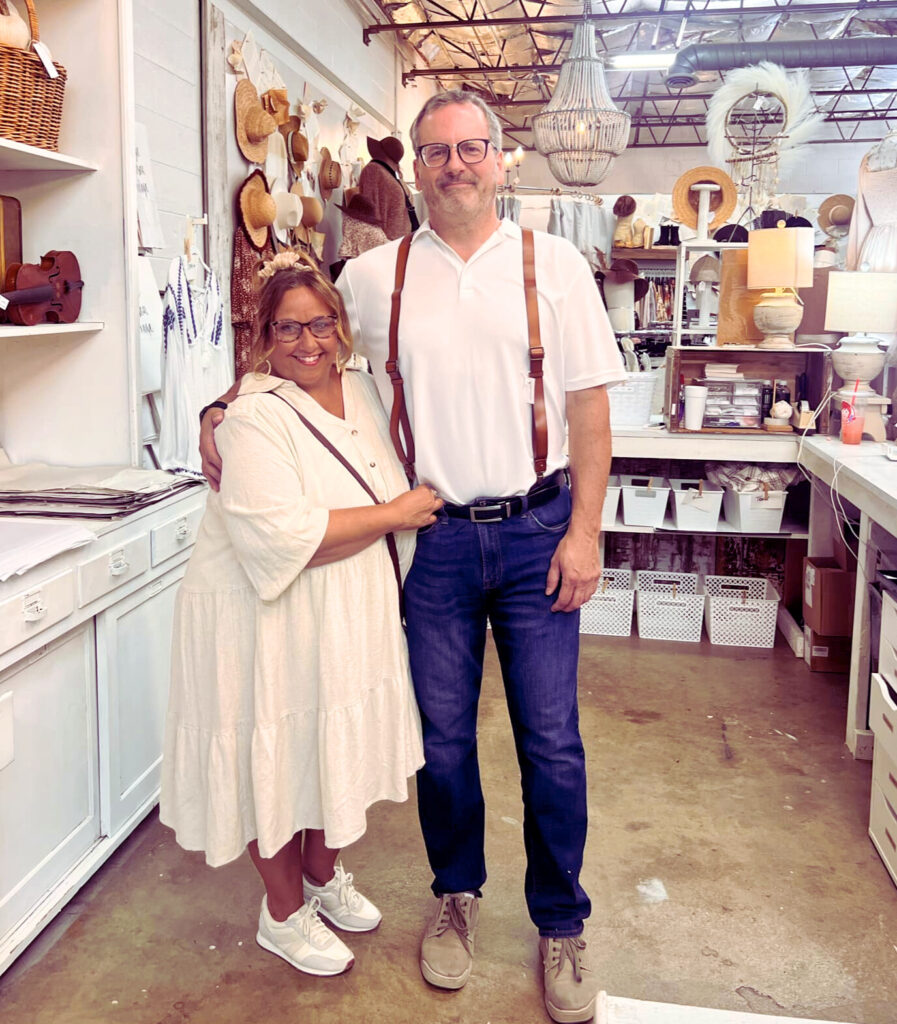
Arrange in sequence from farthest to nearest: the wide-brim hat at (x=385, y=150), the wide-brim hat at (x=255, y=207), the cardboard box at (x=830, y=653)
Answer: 1. the wide-brim hat at (x=385, y=150)
2. the wide-brim hat at (x=255, y=207)
3. the cardboard box at (x=830, y=653)

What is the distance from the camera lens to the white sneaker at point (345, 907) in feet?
7.49

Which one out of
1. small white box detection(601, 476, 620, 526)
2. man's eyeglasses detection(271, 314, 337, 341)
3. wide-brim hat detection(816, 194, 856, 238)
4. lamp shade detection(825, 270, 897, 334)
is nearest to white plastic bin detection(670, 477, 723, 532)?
small white box detection(601, 476, 620, 526)

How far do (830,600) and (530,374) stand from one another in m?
2.68

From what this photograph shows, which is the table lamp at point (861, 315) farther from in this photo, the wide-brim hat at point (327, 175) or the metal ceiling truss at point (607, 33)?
the metal ceiling truss at point (607, 33)

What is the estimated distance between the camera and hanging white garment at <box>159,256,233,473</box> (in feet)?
10.7

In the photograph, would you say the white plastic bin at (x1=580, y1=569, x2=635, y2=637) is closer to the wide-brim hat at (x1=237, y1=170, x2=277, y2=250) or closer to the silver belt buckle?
the wide-brim hat at (x1=237, y1=170, x2=277, y2=250)

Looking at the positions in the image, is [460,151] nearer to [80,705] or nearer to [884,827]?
[80,705]

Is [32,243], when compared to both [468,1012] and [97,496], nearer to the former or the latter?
[97,496]

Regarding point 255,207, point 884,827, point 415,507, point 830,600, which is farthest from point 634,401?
point 415,507

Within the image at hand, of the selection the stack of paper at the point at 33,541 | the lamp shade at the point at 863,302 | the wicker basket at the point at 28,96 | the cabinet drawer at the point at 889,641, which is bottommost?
the cabinet drawer at the point at 889,641

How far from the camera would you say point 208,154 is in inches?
165

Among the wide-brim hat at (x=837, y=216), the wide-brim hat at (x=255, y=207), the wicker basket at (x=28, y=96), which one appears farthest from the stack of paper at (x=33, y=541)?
the wide-brim hat at (x=837, y=216)

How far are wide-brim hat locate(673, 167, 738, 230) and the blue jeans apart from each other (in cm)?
348

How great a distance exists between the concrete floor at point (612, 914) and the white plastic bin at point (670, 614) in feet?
3.65
